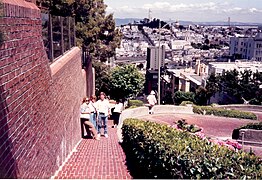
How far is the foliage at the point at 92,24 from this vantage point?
2064 cm

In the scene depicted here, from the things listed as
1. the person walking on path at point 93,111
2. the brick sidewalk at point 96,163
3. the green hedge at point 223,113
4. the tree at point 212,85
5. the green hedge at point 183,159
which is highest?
the green hedge at point 183,159

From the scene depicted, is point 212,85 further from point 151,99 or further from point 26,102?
point 26,102

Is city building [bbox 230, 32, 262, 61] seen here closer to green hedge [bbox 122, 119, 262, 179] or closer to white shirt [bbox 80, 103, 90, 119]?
white shirt [bbox 80, 103, 90, 119]

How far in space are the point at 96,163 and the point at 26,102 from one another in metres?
3.31

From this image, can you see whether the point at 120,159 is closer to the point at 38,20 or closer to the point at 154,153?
the point at 154,153

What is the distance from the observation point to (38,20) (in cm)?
604

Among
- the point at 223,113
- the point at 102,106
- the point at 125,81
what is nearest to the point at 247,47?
the point at 125,81

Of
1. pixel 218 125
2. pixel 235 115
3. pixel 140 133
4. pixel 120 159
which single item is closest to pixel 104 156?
pixel 120 159

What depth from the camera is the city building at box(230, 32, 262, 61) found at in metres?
122

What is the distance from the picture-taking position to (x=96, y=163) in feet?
25.0

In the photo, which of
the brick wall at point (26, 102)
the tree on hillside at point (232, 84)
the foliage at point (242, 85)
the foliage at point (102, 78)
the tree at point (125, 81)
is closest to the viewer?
the brick wall at point (26, 102)

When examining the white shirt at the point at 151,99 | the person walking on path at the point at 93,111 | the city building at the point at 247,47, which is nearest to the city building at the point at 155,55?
the white shirt at the point at 151,99

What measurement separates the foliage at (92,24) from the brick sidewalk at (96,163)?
40.0ft

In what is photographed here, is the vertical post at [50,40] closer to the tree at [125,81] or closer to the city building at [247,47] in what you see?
the tree at [125,81]
